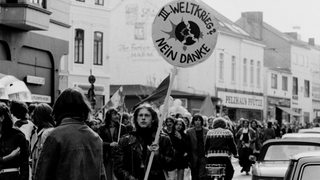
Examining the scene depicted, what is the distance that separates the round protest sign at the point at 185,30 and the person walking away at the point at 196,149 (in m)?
6.99

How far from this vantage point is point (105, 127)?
15.3m

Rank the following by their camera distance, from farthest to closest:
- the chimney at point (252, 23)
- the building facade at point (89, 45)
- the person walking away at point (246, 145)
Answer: the chimney at point (252, 23) → the building facade at point (89, 45) → the person walking away at point (246, 145)

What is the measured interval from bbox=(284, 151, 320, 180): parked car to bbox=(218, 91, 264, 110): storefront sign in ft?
154

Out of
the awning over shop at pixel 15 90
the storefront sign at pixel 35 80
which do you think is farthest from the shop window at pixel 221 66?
the awning over shop at pixel 15 90

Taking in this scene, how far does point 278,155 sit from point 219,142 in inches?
77.6

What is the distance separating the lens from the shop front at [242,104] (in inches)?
2172

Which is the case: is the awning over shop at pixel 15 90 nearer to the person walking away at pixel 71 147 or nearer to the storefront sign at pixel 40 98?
the storefront sign at pixel 40 98

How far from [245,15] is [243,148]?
4153cm

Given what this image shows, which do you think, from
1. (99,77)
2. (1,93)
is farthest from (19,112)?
(99,77)

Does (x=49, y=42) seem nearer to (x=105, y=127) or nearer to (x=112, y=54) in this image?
(x=105, y=127)

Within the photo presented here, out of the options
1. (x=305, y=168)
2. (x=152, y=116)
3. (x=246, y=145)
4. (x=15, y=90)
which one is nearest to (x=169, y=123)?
(x=15, y=90)

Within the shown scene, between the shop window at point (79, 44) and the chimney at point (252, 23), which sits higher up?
the chimney at point (252, 23)

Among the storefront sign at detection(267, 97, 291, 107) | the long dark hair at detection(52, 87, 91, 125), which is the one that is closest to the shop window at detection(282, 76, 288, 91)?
the storefront sign at detection(267, 97, 291, 107)

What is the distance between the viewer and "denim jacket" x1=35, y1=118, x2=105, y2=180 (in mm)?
6191
